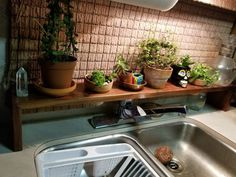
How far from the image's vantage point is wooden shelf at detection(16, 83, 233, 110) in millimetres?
A: 738

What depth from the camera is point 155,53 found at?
103cm

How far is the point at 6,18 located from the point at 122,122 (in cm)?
64

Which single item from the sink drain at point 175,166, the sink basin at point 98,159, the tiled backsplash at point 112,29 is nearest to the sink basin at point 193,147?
the sink drain at point 175,166

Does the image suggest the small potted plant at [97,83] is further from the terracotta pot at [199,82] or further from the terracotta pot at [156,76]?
the terracotta pot at [199,82]

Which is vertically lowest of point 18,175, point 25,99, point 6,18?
point 18,175

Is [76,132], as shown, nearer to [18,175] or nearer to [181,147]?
[18,175]

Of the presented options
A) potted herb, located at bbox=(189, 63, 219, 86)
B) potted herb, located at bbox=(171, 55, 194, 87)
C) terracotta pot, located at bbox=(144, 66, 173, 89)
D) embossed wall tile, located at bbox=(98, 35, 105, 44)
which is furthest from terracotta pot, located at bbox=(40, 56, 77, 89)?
potted herb, located at bbox=(189, 63, 219, 86)

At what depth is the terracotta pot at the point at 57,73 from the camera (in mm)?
726

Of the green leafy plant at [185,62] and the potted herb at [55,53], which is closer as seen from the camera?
the potted herb at [55,53]

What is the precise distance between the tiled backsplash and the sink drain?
0.55 meters

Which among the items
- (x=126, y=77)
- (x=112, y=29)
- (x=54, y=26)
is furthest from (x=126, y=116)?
(x=54, y=26)

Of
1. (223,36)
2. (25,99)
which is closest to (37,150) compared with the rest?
(25,99)

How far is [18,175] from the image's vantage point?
67cm

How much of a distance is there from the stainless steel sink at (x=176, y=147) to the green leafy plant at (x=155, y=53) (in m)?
0.30
